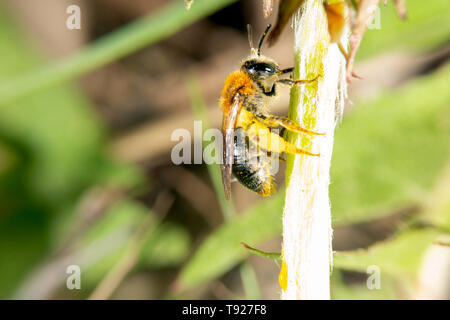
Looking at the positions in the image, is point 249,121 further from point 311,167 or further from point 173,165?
point 173,165

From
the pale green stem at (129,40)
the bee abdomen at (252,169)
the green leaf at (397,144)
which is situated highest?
the pale green stem at (129,40)

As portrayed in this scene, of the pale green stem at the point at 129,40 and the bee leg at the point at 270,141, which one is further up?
the pale green stem at the point at 129,40

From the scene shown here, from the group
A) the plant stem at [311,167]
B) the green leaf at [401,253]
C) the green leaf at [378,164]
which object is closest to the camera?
the plant stem at [311,167]

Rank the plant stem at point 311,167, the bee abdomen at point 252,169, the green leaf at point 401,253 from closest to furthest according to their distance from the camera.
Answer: the plant stem at point 311,167 < the bee abdomen at point 252,169 < the green leaf at point 401,253

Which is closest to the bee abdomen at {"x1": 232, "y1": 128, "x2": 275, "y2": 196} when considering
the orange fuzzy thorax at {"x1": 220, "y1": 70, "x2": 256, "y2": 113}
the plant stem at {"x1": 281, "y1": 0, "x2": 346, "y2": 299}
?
the orange fuzzy thorax at {"x1": 220, "y1": 70, "x2": 256, "y2": 113}

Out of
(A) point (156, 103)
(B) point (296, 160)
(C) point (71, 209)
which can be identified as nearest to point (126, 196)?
(C) point (71, 209)

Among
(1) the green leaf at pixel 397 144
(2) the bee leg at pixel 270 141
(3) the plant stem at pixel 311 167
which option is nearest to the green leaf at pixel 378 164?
(1) the green leaf at pixel 397 144

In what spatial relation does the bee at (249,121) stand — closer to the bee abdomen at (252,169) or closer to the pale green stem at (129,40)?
the bee abdomen at (252,169)
